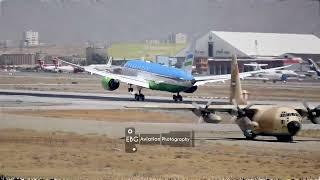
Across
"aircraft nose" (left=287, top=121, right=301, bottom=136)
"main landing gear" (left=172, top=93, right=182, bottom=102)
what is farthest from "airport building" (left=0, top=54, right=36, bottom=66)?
"aircraft nose" (left=287, top=121, right=301, bottom=136)

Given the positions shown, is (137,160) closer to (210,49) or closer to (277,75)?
(210,49)

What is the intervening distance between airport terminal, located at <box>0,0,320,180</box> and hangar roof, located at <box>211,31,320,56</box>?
0.26 metres

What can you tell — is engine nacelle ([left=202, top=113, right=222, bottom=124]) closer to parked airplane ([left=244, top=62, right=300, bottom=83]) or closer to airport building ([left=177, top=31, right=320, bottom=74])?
airport building ([left=177, top=31, right=320, bottom=74])

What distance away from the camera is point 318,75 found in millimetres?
112812

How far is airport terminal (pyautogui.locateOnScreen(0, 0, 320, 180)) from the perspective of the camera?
34312 mm

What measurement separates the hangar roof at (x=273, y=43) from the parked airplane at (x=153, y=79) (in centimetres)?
2688

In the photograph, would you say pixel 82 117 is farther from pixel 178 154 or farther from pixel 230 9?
pixel 230 9

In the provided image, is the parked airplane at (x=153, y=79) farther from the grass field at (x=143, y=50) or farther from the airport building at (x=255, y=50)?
the grass field at (x=143, y=50)

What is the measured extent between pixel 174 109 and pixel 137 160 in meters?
14.3

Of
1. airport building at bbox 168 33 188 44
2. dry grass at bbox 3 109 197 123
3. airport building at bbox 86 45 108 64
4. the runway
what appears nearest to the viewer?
the runway

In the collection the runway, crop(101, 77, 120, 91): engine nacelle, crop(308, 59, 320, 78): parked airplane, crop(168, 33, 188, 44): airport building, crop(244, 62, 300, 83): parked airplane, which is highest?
crop(168, 33, 188, 44): airport building

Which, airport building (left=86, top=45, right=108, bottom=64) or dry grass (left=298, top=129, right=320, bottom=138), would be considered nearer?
dry grass (left=298, top=129, right=320, bottom=138)

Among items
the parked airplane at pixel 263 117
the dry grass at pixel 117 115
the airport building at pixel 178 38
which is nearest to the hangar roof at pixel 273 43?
the airport building at pixel 178 38

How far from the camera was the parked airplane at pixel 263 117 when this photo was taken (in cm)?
4641
